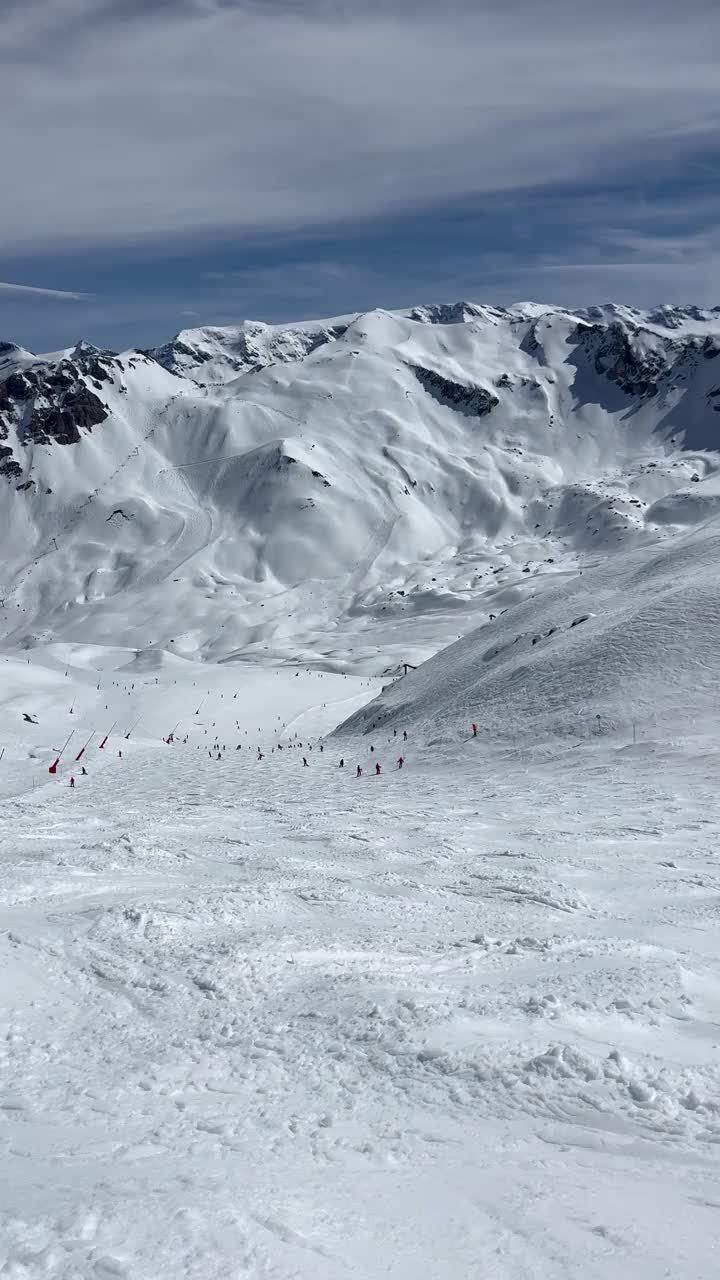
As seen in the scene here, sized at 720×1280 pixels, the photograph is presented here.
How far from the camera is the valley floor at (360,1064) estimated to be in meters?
4.80

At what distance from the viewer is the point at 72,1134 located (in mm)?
5867

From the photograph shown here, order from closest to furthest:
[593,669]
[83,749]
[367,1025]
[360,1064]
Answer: [360,1064], [367,1025], [593,669], [83,749]

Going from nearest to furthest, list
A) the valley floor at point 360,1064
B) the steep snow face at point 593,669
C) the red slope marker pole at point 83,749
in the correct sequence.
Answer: the valley floor at point 360,1064 < the steep snow face at point 593,669 < the red slope marker pole at point 83,749

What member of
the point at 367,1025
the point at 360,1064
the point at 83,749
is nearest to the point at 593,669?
the point at 83,749

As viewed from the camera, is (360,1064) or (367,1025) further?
(367,1025)

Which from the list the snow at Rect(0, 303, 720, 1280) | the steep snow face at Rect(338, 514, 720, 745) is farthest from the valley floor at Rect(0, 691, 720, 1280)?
the steep snow face at Rect(338, 514, 720, 745)

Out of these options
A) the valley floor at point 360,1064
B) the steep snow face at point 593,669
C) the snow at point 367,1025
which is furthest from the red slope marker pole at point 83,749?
the valley floor at point 360,1064

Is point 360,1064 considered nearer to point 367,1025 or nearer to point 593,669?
point 367,1025

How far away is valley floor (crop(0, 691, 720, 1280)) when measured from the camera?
15.7 ft

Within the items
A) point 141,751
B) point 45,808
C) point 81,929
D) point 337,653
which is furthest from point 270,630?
point 81,929

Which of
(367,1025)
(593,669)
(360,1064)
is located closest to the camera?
(360,1064)

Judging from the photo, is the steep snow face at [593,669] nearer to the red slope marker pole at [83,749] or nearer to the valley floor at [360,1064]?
the red slope marker pole at [83,749]

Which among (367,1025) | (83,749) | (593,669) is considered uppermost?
(367,1025)

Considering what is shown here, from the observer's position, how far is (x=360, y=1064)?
693 centimetres
